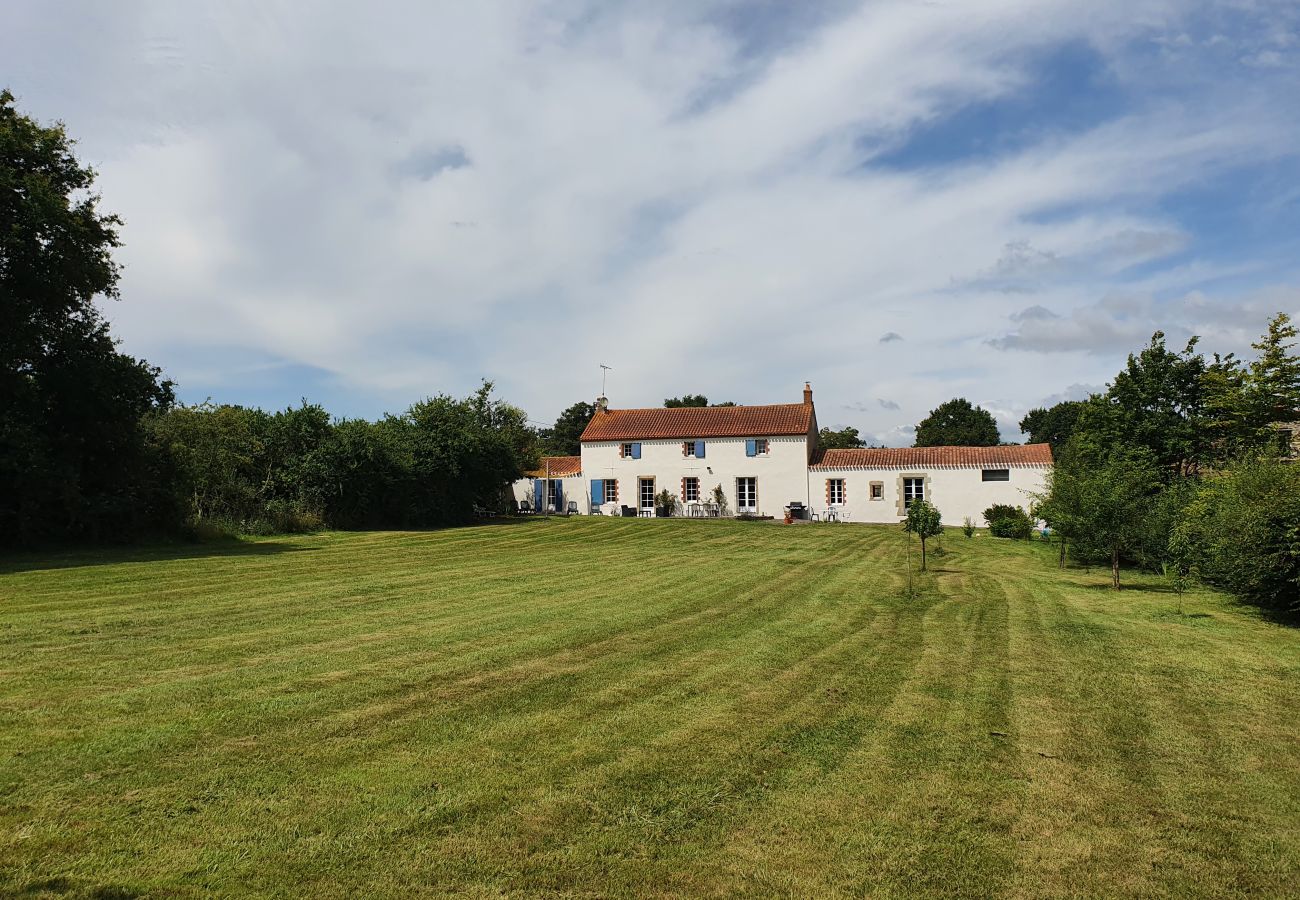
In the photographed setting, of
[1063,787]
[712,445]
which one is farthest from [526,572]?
[712,445]

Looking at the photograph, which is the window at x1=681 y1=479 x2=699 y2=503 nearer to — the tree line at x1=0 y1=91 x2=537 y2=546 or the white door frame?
the white door frame

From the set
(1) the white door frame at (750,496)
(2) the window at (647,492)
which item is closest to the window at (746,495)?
(1) the white door frame at (750,496)

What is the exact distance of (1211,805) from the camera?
4.35m

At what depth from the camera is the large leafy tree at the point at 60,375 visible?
50.3 ft

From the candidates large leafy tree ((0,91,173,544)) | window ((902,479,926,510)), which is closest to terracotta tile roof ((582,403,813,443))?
window ((902,479,926,510))

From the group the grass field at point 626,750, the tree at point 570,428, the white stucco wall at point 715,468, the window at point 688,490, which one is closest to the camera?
the grass field at point 626,750

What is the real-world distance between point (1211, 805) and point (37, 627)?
1036cm

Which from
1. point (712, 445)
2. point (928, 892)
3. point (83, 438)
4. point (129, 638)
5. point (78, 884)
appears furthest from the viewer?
point (712, 445)

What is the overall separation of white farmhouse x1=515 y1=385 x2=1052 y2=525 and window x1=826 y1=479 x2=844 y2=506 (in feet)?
0.15

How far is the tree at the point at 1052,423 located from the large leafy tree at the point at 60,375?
7829 centimetres

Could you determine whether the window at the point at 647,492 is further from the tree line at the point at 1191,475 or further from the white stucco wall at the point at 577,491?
the tree line at the point at 1191,475

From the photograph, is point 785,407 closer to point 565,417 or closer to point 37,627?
point 37,627

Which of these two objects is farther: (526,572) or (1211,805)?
(526,572)

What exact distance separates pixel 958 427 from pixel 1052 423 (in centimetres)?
1617
